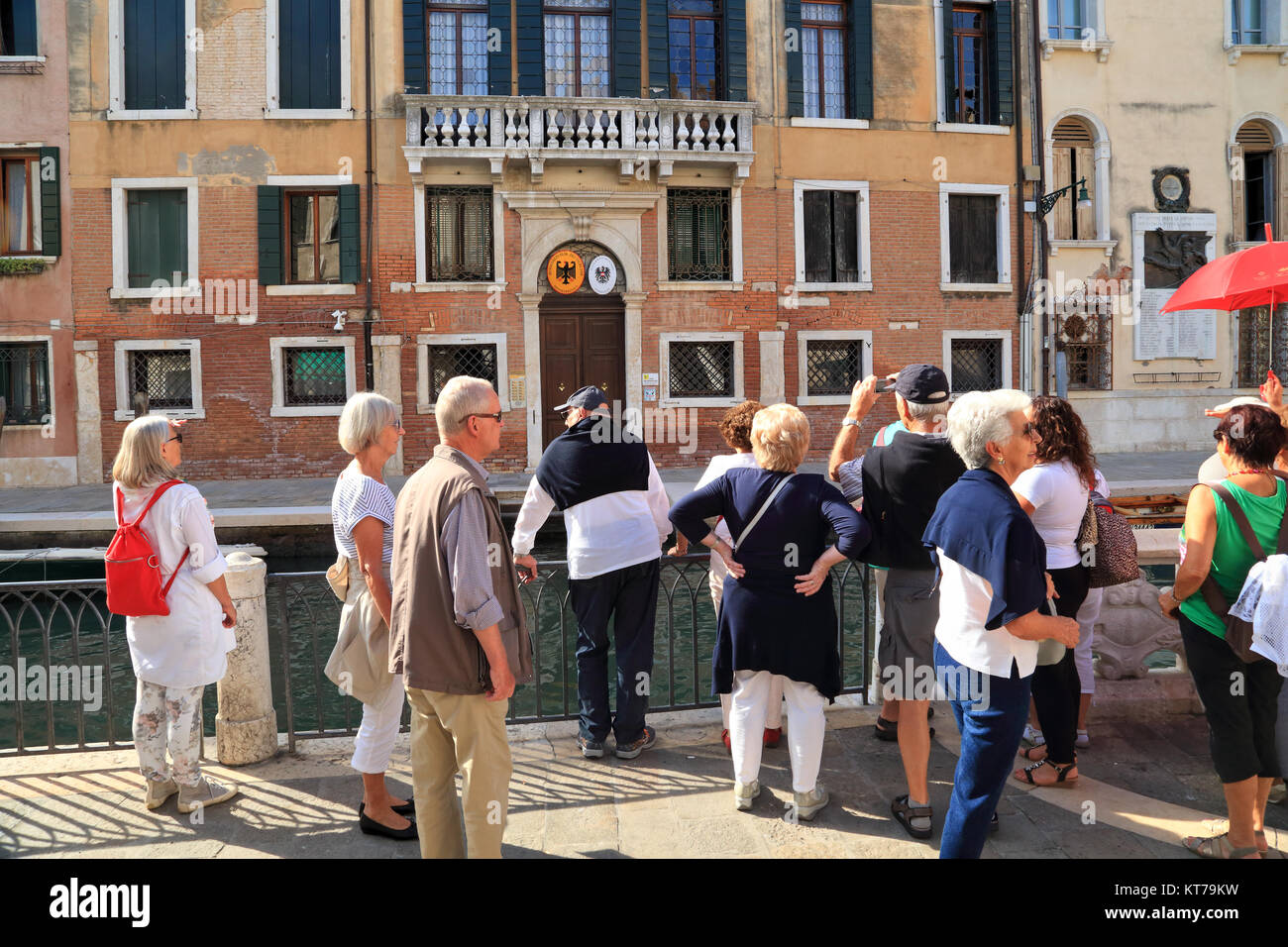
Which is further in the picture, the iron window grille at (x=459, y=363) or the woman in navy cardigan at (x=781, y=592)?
the iron window grille at (x=459, y=363)

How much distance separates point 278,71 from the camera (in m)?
17.4

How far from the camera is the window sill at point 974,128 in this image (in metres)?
19.0

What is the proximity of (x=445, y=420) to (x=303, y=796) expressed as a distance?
2083 mm

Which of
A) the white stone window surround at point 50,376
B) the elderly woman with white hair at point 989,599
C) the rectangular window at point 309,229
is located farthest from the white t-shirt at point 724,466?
the white stone window surround at point 50,376

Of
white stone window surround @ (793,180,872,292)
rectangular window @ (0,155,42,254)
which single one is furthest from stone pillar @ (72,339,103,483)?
white stone window surround @ (793,180,872,292)

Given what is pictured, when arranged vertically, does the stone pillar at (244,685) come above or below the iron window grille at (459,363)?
below

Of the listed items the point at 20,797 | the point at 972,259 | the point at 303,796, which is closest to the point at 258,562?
the point at 303,796

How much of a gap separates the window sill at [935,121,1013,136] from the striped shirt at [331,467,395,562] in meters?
18.5

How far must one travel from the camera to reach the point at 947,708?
16.6ft

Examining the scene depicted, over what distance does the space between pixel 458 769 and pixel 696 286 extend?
1593 cm

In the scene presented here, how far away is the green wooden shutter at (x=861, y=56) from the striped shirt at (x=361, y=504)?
1773cm

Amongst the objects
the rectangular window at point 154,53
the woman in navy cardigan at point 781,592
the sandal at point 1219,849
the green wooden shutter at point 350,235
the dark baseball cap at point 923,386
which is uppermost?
the rectangular window at point 154,53

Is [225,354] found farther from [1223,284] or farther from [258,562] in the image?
[1223,284]

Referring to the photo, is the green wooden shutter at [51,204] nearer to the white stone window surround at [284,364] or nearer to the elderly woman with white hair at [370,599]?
the white stone window surround at [284,364]
